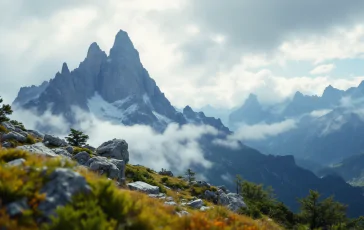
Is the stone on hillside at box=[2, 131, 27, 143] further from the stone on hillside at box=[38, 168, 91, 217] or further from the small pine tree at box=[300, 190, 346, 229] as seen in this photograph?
the small pine tree at box=[300, 190, 346, 229]

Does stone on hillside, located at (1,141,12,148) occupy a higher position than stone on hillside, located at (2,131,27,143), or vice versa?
stone on hillside, located at (2,131,27,143)

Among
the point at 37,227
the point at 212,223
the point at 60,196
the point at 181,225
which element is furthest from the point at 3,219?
the point at 212,223

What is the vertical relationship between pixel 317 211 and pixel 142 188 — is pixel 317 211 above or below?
above

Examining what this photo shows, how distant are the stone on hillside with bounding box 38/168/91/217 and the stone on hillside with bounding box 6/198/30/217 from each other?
40 cm

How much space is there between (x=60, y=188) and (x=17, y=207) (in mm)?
1241

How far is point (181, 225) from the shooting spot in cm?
999

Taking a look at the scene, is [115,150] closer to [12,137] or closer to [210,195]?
[12,137]

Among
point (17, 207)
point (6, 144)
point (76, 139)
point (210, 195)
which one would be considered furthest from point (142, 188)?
point (76, 139)

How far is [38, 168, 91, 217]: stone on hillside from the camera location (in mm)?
8852

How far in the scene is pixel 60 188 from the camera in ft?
30.6

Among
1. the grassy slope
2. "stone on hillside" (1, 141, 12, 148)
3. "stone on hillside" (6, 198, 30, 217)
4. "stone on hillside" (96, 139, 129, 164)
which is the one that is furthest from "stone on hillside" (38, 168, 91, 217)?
"stone on hillside" (96, 139, 129, 164)

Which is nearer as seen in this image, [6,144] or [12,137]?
[6,144]

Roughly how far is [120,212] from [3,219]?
2938 millimetres

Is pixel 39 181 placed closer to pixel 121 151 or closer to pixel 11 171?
pixel 11 171
